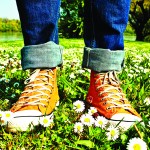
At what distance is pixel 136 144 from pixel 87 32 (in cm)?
104

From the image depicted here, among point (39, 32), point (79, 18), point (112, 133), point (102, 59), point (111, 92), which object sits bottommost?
point (79, 18)

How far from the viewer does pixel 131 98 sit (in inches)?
110

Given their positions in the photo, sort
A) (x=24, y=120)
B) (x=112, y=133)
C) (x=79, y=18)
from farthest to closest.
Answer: (x=79, y=18), (x=24, y=120), (x=112, y=133)

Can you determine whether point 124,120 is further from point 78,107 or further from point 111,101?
point 78,107

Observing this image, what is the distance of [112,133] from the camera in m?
1.87

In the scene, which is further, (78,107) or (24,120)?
(78,107)

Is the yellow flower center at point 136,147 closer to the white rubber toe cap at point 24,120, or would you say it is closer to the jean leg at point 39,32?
the white rubber toe cap at point 24,120

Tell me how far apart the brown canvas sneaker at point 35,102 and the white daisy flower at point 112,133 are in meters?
0.43

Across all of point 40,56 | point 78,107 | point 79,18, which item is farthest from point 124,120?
point 79,18

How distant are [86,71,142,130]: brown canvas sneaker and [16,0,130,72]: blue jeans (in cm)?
8

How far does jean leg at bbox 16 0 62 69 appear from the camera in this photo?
7.39 feet

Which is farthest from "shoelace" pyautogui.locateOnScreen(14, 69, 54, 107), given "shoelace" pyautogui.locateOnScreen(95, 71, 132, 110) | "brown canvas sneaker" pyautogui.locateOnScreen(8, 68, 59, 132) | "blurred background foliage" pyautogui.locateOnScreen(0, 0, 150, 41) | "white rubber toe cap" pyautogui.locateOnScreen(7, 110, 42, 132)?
"blurred background foliage" pyautogui.locateOnScreen(0, 0, 150, 41)

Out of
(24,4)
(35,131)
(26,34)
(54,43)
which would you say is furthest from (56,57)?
(35,131)

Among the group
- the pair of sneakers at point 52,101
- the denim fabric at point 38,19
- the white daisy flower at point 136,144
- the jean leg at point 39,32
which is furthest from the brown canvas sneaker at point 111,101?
the denim fabric at point 38,19
